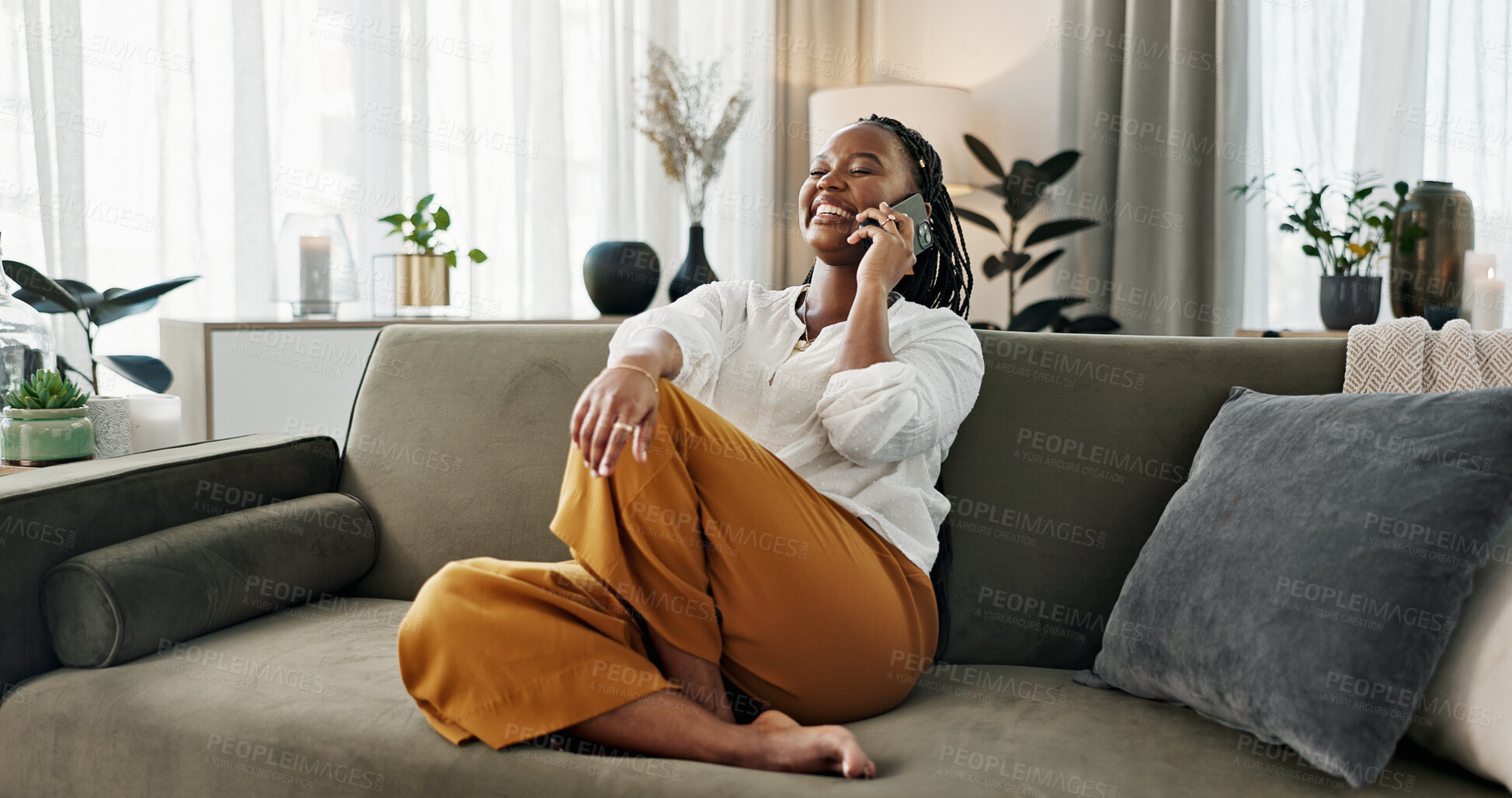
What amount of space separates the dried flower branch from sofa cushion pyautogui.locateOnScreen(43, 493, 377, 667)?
5.96 ft

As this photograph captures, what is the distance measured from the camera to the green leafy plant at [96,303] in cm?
189

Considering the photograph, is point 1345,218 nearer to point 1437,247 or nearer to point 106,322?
point 1437,247

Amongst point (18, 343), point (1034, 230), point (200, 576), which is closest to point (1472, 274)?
point (1034, 230)

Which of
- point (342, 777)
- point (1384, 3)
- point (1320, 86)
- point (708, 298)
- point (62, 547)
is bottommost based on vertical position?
point (342, 777)

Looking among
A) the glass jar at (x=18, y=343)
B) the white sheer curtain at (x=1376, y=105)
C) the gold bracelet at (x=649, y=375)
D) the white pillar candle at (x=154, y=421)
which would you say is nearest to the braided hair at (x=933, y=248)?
the gold bracelet at (x=649, y=375)

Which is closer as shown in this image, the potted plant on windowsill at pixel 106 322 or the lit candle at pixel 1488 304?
the potted plant on windowsill at pixel 106 322

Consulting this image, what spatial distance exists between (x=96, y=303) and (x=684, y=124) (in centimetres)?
177

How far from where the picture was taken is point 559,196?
11.0 feet

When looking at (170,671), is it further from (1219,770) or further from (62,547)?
(1219,770)

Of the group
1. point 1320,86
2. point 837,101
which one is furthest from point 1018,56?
point 1320,86

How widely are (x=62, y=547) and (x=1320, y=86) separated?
3.05 meters

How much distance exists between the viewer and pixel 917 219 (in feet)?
5.11

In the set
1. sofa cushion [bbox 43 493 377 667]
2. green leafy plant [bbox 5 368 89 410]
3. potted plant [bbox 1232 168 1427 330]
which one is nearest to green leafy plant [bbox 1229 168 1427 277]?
potted plant [bbox 1232 168 1427 330]

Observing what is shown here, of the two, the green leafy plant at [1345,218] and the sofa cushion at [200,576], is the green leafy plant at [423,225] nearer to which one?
the sofa cushion at [200,576]
